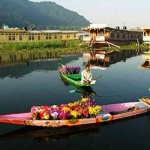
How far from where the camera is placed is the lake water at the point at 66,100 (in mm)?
19328

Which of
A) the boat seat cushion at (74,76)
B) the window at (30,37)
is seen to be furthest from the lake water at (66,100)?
the window at (30,37)

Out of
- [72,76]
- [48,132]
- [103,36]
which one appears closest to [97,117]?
[48,132]

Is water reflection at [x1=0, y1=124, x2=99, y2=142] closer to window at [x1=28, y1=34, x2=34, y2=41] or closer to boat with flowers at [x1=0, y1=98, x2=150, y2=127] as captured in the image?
boat with flowers at [x1=0, y1=98, x2=150, y2=127]

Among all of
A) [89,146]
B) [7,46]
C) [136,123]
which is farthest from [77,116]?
[7,46]

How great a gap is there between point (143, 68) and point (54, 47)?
133ft

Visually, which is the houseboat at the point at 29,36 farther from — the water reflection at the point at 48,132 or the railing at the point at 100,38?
the water reflection at the point at 48,132

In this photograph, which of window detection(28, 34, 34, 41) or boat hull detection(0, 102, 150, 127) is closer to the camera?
boat hull detection(0, 102, 150, 127)

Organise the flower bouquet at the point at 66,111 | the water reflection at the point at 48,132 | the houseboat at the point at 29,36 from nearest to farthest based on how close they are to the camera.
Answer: the water reflection at the point at 48,132, the flower bouquet at the point at 66,111, the houseboat at the point at 29,36

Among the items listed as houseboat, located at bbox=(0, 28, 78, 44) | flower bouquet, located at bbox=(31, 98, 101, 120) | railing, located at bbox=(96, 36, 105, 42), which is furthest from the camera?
houseboat, located at bbox=(0, 28, 78, 44)

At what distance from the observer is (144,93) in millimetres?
31422

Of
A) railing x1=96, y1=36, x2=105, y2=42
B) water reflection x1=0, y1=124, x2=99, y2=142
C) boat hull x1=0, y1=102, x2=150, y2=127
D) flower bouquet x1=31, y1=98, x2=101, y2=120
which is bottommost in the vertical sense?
water reflection x1=0, y1=124, x2=99, y2=142

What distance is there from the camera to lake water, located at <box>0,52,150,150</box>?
19.3 m

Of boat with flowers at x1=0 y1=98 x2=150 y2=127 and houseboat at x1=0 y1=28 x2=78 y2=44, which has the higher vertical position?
houseboat at x1=0 y1=28 x2=78 y2=44

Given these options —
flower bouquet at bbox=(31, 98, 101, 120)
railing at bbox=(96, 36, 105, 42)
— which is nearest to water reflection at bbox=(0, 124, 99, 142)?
flower bouquet at bbox=(31, 98, 101, 120)
